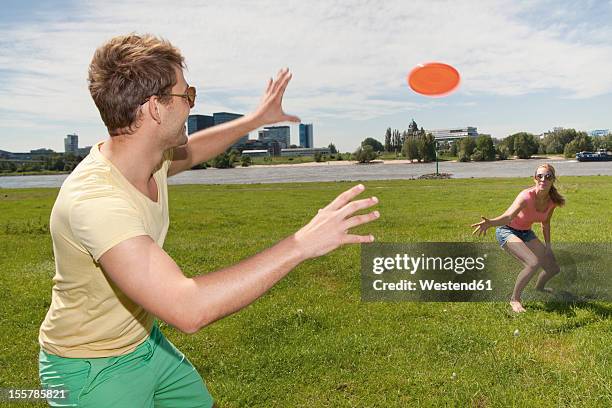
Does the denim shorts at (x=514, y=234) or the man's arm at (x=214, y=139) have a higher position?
the man's arm at (x=214, y=139)

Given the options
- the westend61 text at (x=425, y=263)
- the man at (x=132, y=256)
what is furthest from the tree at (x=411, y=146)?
the man at (x=132, y=256)

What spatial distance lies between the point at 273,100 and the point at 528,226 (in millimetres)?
6493

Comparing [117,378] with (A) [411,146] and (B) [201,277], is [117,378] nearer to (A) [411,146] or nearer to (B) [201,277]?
(B) [201,277]

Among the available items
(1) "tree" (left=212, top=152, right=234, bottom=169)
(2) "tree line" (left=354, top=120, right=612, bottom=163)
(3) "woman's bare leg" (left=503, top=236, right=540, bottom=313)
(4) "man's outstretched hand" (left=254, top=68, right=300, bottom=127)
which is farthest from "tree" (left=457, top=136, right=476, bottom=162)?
(4) "man's outstretched hand" (left=254, top=68, right=300, bottom=127)

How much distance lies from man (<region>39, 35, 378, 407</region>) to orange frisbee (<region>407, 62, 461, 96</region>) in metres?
5.28

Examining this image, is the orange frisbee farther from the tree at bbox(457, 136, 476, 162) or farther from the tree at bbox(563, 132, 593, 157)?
the tree at bbox(457, 136, 476, 162)

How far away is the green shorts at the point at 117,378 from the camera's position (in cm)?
296

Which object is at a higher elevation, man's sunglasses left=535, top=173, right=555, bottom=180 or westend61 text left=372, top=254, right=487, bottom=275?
→ man's sunglasses left=535, top=173, right=555, bottom=180

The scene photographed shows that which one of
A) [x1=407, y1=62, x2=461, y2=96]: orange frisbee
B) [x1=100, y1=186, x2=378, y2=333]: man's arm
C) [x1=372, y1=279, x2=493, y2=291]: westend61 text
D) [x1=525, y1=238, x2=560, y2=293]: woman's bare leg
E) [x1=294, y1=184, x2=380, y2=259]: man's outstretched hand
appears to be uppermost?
[x1=407, y1=62, x2=461, y2=96]: orange frisbee

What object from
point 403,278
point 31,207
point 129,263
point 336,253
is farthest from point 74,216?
point 31,207

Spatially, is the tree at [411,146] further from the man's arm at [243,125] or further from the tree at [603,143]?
the man's arm at [243,125]

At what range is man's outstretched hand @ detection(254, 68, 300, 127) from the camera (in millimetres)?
4562

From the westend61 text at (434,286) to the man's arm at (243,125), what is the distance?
6443 mm

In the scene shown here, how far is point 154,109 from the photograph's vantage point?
2.75m
